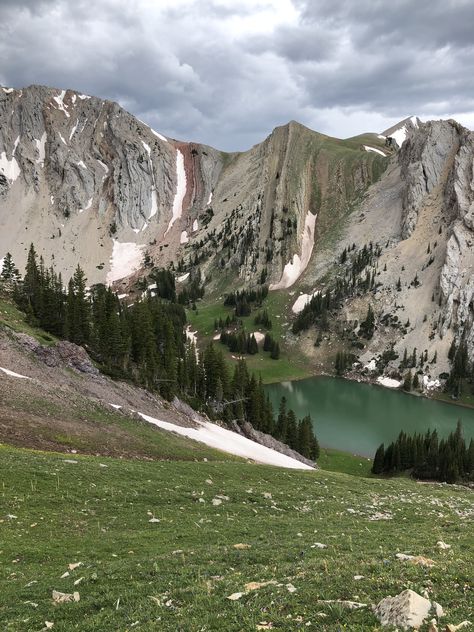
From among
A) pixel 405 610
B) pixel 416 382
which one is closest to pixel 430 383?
pixel 416 382

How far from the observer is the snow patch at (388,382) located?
134 metres

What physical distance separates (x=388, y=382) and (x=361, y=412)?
86.8 ft

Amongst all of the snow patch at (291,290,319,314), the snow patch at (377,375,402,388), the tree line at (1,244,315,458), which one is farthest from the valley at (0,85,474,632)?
the snow patch at (291,290,319,314)

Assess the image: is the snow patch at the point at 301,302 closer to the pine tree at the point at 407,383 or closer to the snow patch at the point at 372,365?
the snow patch at the point at 372,365

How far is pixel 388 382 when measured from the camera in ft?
447

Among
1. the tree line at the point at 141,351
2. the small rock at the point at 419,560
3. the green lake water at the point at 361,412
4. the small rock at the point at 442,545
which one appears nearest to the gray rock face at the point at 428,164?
the green lake water at the point at 361,412

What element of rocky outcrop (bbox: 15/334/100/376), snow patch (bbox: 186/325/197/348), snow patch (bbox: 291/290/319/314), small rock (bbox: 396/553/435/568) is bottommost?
small rock (bbox: 396/553/435/568)

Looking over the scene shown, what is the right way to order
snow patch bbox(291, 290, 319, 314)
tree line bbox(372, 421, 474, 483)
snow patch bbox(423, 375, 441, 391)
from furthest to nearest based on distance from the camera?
snow patch bbox(291, 290, 319, 314) → snow patch bbox(423, 375, 441, 391) → tree line bbox(372, 421, 474, 483)

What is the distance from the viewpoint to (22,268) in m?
198

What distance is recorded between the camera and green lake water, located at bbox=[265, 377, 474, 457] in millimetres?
98062

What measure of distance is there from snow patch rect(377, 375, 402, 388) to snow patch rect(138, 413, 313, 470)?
3381 inches

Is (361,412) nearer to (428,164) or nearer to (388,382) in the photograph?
(388,382)

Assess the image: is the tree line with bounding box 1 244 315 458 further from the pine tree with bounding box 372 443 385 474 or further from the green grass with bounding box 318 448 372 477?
the pine tree with bounding box 372 443 385 474

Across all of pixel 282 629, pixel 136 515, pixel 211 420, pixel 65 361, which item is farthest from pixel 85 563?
pixel 211 420
